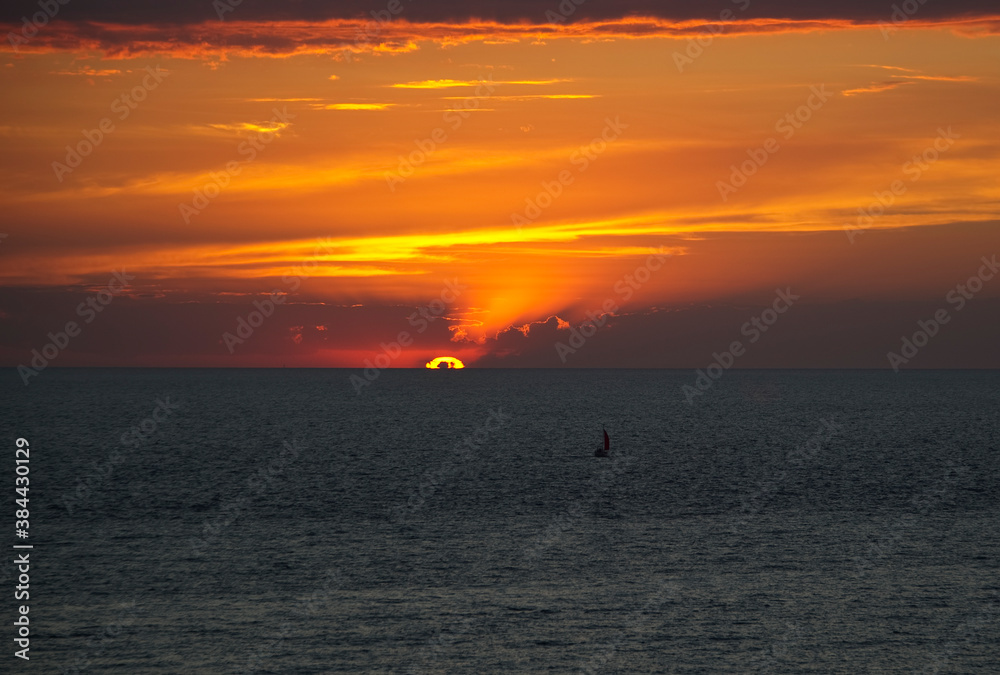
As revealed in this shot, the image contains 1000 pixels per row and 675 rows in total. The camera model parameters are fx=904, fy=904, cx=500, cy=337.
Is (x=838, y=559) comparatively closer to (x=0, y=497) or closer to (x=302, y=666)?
(x=302, y=666)

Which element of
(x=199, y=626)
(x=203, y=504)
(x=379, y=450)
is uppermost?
(x=379, y=450)

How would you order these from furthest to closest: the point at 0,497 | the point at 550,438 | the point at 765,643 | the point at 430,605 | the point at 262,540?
the point at 550,438 < the point at 0,497 < the point at 262,540 < the point at 430,605 < the point at 765,643

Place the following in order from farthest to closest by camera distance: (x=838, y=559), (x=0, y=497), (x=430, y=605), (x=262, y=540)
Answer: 1. (x=0, y=497)
2. (x=262, y=540)
3. (x=838, y=559)
4. (x=430, y=605)

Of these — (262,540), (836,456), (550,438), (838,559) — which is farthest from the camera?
→ (550,438)

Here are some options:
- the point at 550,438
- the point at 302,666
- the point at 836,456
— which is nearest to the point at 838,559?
the point at 302,666

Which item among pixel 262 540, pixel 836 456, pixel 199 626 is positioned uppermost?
pixel 836 456

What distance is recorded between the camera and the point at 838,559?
54.9 meters

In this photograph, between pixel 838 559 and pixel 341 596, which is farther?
pixel 838 559

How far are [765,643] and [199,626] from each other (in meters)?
26.2

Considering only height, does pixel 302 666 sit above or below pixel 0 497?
below

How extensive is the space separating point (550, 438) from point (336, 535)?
85.4 meters

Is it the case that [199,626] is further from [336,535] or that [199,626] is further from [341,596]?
[336,535]

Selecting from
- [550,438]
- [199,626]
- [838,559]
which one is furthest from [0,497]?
[550,438]

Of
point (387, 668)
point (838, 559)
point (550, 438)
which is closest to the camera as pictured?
point (387, 668)
